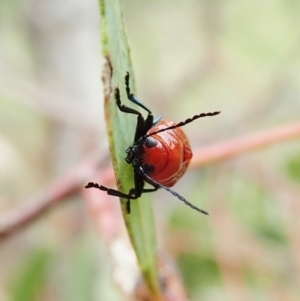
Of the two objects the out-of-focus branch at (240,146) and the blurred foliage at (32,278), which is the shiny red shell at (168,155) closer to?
the out-of-focus branch at (240,146)

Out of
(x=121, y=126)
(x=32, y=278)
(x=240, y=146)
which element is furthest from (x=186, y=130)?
(x=121, y=126)

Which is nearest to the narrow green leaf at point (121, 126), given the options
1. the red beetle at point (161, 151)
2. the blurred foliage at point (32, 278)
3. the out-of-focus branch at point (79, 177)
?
the red beetle at point (161, 151)

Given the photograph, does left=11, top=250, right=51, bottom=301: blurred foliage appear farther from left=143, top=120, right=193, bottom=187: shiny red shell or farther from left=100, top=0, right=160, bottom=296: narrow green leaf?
left=100, top=0, right=160, bottom=296: narrow green leaf

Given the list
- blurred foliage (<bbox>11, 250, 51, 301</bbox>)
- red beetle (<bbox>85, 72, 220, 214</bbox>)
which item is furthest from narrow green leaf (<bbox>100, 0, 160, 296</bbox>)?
blurred foliage (<bbox>11, 250, 51, 301</bbox>)

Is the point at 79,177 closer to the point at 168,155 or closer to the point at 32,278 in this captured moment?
the point at 168,155

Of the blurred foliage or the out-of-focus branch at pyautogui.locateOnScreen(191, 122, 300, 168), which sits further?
the blurred foliage

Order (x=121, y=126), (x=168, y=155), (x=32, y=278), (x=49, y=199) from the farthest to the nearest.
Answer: (x=32, y=278) → (x=49, y=199) → (x=168, y=155) → (x=121, y=126)
